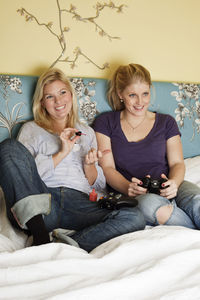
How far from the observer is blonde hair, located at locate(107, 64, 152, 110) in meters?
1.70

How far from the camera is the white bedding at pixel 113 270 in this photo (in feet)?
2.79

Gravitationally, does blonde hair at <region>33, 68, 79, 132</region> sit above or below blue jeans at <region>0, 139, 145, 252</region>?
above

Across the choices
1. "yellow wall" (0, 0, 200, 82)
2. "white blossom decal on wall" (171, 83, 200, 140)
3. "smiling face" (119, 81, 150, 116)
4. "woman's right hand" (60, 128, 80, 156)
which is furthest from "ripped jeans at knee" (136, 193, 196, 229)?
"yellow wall" (0, 0, 200, 82)

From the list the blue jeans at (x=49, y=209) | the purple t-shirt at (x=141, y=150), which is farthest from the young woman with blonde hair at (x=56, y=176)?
the purple t-shirt at (x=141, y=150)

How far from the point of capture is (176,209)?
144cm

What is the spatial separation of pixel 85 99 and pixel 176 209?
0.75 metres

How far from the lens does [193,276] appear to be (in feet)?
3.04

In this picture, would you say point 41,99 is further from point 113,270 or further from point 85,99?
point 113,270

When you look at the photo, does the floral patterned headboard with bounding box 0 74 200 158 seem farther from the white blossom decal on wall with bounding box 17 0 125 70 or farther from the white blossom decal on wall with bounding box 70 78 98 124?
the white blossom decal on wall with bounding box 17 0 125 70

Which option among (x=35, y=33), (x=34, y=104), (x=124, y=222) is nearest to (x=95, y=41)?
(x=35, y=33)

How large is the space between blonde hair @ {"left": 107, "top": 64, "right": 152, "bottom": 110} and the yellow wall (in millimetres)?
189

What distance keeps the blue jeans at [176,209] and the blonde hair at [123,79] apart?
1.94ft

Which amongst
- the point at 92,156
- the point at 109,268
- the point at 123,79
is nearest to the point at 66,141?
the point at 92,156

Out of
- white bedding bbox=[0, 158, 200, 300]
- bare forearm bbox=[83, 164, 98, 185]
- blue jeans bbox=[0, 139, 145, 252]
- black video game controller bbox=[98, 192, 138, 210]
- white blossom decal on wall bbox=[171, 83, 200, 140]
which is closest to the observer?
white bedding bbox=[0, 158, 200, 300]
